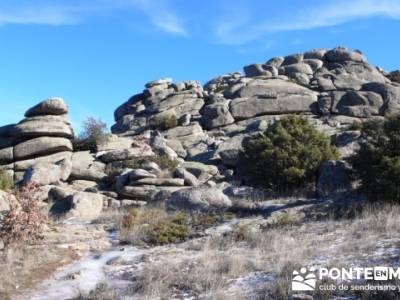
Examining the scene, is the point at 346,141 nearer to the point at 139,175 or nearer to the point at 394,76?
the point at 139,175

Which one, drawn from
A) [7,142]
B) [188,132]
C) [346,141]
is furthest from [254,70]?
[7,142]

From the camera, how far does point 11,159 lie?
103ft

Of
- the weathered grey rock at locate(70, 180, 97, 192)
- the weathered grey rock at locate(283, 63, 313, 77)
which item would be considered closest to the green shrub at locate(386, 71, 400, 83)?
the weathered grey rock at locate(283, 63, 313, 77)

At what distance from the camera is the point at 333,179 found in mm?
19562

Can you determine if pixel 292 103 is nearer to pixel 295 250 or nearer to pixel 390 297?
pixel 295 250

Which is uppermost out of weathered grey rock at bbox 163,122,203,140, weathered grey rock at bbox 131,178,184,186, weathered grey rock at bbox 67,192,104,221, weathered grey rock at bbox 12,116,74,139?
weathered grey rock at bbox 163,122,203,140

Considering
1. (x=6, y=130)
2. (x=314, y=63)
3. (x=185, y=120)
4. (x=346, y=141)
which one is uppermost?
→ (x=314, y=63)

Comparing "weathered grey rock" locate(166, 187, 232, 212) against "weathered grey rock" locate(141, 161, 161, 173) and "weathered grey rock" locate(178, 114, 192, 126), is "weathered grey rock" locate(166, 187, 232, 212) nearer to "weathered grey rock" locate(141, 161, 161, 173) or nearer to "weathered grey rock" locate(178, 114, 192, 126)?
"weathered grey rock" locate(141, 161, 161, 173)

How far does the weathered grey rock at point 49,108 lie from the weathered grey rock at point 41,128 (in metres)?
0.48

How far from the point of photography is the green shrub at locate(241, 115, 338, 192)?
21609 millimetres

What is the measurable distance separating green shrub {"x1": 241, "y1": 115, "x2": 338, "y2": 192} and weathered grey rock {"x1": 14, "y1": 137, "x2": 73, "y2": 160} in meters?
12.7

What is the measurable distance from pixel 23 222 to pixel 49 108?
64.5 feet

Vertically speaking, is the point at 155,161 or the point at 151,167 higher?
the point at 155,161

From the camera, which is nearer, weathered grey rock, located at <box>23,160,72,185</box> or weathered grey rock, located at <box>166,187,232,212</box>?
weathered grey rock, located at <box>166,187,232,212</box>
